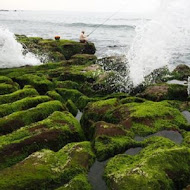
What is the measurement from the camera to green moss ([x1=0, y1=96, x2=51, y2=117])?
895 centimetres

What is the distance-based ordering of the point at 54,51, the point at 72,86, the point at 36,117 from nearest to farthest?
the point at 36,117 < the point at 72,86 < the point at 54,51

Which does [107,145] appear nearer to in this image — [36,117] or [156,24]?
[36,117]

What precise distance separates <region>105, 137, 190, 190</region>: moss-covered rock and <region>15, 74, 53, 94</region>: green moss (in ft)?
22.3

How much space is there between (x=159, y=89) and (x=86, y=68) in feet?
16.1

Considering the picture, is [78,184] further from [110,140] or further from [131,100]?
[131,100]

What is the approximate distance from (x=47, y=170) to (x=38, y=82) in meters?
7.11

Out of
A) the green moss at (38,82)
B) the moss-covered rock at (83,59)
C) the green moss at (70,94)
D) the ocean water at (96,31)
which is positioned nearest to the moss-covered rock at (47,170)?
the green moss at (70,94)

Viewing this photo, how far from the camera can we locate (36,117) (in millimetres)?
8406

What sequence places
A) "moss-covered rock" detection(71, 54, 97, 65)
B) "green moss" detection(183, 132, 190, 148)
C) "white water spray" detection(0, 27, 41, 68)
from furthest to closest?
"moss-covered rock" detection(71, 54, 97, 65), "white water spray" detection(0, 27, 41, 68), "green moss" detection(183, 132, 190, 148)

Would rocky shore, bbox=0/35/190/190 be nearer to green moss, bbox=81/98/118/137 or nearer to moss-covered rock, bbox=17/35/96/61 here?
green moss, bbox=81/98/118/137

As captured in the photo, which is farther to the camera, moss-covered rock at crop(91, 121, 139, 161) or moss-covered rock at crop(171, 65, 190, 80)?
moss-covered rock at crop(171, 65, 190, 80)

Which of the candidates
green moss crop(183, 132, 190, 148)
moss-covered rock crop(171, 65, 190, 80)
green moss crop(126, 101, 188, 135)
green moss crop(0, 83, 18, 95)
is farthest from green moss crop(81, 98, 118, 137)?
moss-covered rock crop(171, 65, 190, 80)

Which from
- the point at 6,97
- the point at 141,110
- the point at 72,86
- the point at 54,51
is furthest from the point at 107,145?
the point at 54,51

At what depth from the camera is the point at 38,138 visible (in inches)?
Result: 271
